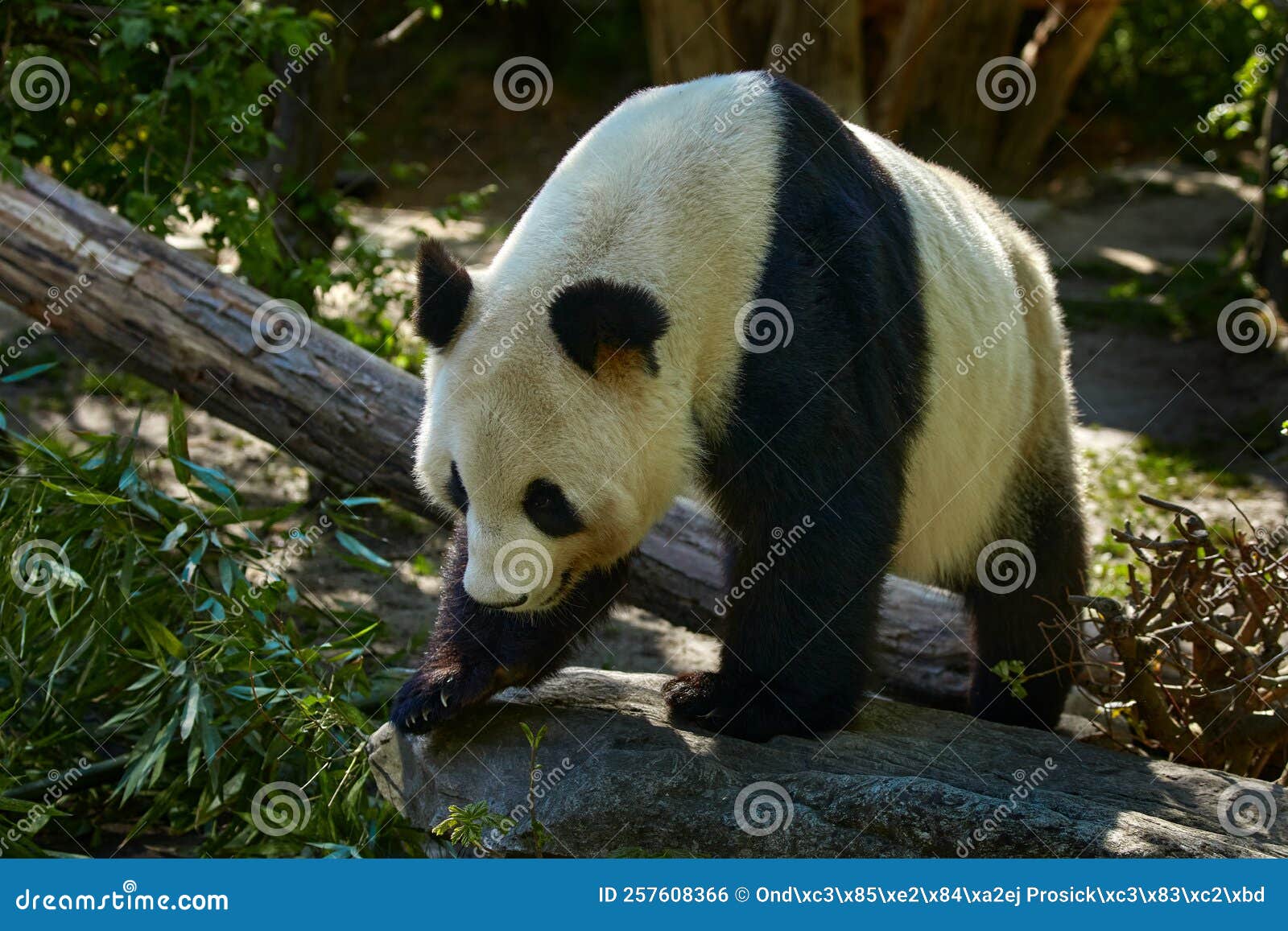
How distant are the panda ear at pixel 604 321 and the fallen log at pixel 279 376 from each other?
1.94 meters

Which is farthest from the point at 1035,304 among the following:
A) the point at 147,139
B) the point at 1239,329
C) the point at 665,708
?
the point at 1239,329

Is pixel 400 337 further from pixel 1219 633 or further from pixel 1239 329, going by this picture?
pixel 1239 329

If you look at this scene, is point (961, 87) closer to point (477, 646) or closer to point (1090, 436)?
point (1090, 436)

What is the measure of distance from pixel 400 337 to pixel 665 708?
12.5 ft

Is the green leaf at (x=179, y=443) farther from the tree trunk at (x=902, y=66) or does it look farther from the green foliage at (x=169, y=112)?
the tree trunk at (x=902, y=66)

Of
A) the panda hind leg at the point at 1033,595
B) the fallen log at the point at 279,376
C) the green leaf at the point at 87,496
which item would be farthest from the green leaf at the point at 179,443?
the panda hind leg at the point at 1033,595

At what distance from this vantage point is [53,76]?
6.34 m

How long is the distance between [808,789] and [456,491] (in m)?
1.30

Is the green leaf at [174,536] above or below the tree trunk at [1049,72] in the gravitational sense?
below

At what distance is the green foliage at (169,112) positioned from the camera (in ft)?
19.7

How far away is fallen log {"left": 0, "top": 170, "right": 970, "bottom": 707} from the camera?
5.30 m

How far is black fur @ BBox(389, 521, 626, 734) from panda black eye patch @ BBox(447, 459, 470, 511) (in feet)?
1.09

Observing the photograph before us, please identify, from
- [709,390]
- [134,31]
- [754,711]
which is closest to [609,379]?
[709,390]

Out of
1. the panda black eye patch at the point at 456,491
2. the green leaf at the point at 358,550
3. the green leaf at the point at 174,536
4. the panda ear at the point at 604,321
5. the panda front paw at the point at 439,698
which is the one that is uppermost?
the panda ear at the point at 604,321
